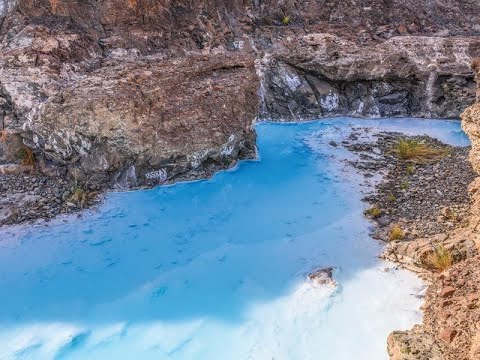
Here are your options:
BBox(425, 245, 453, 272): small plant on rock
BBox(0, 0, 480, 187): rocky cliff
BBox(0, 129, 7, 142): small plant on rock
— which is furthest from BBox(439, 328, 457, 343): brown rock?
BBox(0, 129, 7, 142): small plant on rock

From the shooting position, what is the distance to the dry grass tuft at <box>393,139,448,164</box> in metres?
12.6

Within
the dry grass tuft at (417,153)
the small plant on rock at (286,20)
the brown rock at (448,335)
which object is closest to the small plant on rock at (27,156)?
the brown rock at (448,335)

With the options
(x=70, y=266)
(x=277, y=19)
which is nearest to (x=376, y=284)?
(x=70, y=266)

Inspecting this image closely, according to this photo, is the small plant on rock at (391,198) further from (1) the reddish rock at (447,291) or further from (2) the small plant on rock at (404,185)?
(1) the reddish rock at (447,291)

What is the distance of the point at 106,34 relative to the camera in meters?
13.6

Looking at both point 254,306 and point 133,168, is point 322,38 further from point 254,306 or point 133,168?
point 254,306

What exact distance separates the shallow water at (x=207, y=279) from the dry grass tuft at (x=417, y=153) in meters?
2.11

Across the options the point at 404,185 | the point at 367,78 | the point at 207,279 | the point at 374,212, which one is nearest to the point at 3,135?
the point at 207,279

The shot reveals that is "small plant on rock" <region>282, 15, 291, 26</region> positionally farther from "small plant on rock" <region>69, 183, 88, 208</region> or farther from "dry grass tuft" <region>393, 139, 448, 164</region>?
"small plant on rock" <region>69, 183, 88, 208</region>

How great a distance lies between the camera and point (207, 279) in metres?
8.17

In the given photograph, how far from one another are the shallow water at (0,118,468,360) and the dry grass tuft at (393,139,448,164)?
83.2 inches

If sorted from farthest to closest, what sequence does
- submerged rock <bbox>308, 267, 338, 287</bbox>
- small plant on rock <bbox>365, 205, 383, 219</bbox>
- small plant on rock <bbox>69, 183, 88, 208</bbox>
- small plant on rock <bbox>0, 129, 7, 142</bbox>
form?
small plant on rock <bbox>0, 129, 7, 142</bbox> < small plant on rock <bbox>69, 183, 88, 208</bbox> < small plant on rock <bbox>365, 205, 383, 219</bbox> < submerged rock <bbox>308, 267, 338, 287</bbox>

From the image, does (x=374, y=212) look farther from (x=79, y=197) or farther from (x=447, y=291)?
(x=79, y=197)

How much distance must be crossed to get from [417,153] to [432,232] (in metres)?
4.47
